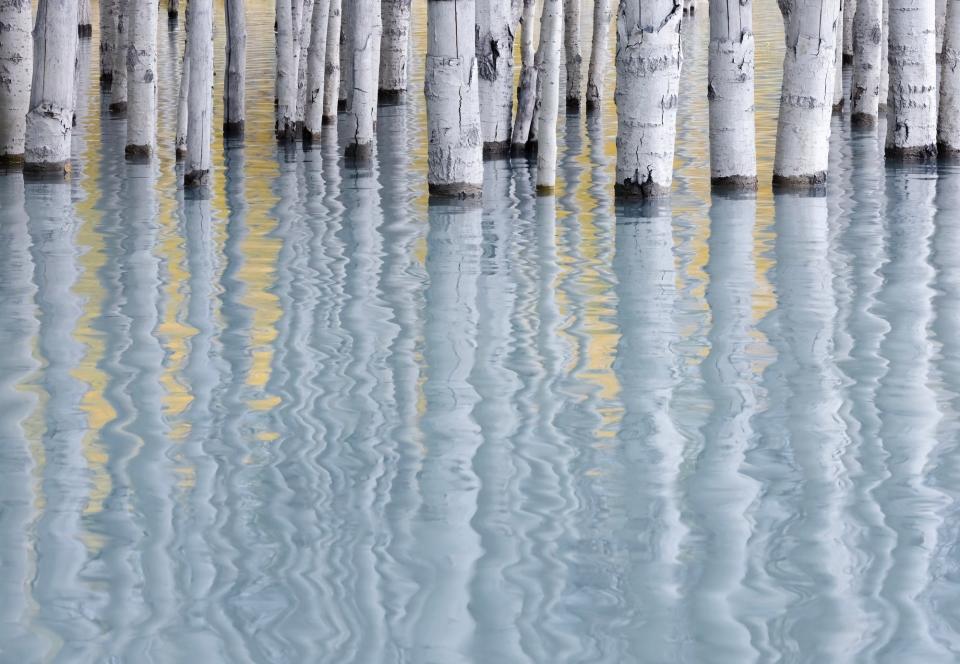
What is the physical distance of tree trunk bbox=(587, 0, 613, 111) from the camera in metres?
17.3

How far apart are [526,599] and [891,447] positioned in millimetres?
1639

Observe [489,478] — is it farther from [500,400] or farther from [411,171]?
[411,171]

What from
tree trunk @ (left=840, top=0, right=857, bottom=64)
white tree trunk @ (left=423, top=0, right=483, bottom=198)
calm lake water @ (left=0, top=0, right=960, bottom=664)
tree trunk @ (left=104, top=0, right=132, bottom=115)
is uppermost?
tree trunk @ (left=840, top=0, right=857, bottom=64)

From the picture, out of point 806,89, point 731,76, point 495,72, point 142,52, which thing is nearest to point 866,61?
point 495,72

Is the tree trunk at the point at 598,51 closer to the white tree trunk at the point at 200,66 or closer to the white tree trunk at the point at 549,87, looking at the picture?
the white tree trunk at the point at 549,87

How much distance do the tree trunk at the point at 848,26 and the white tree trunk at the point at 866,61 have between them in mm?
3419

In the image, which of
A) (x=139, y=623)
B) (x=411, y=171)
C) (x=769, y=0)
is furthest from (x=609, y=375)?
(x=769, y=0)

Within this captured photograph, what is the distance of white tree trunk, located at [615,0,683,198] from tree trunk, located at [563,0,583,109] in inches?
247

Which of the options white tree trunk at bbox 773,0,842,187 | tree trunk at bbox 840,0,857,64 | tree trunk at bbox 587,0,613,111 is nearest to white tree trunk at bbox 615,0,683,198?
white tree trunk at bbox 773,0,842,187

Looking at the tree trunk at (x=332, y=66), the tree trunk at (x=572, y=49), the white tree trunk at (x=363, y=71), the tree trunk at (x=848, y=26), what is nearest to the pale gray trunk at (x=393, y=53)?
the tree trunk at (x=572, y=49)

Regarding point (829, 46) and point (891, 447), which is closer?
point (891, 447)

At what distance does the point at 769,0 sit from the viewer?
4100 cm

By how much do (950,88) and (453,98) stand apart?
3805 millimetres

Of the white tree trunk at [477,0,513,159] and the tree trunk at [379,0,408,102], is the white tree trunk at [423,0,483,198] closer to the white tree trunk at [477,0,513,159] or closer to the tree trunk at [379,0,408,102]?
the white tree trunk at [477,0,513,159]
